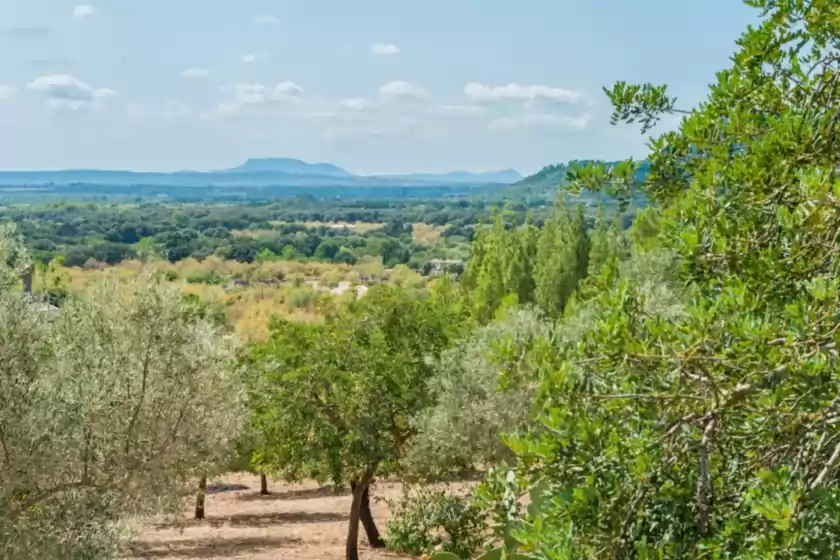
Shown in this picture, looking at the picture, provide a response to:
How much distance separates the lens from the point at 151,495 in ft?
36.3

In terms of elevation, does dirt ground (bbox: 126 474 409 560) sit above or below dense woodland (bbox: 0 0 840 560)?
below

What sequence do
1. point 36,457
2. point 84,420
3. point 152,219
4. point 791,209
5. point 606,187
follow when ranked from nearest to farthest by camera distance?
point 791,209, point 606,187, point 36,457, point 84,420, point 152,219

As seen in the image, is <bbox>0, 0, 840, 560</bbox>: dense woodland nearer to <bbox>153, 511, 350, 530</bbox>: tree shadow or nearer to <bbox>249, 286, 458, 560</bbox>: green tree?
<bbox>249, 286, 458, 560</bbox>: green tree

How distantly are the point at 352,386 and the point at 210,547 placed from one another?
6786 mm

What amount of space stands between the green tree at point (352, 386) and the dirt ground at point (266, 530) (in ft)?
7.81

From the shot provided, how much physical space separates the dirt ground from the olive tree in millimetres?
6077

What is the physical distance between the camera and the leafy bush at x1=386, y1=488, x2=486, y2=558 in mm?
14188

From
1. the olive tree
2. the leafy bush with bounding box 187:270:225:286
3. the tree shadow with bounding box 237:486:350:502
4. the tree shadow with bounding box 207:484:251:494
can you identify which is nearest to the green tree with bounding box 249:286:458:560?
the olive tree

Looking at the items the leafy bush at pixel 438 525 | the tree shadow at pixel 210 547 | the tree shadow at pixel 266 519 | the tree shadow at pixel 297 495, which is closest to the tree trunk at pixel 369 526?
the tree shadow at pixel 210 547

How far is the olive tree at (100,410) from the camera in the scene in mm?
9109

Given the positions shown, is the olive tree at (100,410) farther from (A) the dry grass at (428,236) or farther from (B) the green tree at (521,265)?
(A) the dry grass at (428,236)

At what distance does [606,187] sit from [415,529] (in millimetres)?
11509

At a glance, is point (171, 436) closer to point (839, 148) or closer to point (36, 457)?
point (36, 457)

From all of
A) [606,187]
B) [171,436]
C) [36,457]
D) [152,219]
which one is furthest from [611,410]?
[152,219]
